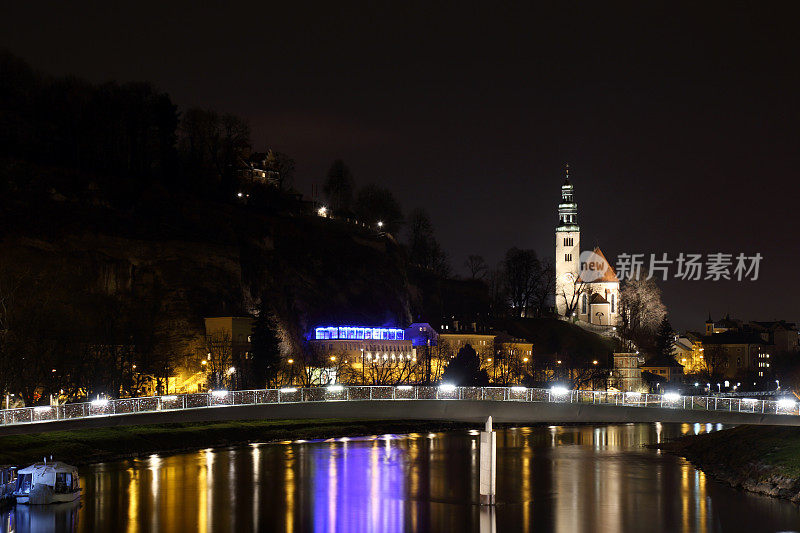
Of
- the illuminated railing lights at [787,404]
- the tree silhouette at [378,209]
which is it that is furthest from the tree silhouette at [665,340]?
the illuminated railing lights at [787,404]

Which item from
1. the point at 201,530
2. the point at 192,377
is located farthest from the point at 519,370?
the point at 201,530

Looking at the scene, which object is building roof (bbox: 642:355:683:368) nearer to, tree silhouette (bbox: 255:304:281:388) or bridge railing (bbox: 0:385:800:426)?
tree silhouette (bbox: 255:304:281:388)

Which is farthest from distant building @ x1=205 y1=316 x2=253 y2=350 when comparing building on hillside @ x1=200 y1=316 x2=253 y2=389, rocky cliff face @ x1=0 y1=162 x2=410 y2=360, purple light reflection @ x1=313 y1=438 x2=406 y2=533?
purple light reflection @ x1=313 y1=438 x2=406 y2=533

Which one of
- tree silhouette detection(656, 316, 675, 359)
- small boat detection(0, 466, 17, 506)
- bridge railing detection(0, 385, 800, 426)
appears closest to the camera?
small boat detection(0, 466, 17, 506)

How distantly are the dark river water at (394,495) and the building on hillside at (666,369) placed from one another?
345 feet

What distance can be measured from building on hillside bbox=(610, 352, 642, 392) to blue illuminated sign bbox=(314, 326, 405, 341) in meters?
40.3

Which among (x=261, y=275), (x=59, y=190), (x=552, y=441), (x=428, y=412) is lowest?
(x=552, y=441)

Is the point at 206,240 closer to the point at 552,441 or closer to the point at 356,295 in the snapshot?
the point at 356,295

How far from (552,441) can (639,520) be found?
140 feet

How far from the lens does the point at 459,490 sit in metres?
61.2

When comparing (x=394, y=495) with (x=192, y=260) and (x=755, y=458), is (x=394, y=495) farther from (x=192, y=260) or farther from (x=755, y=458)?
(x=192, y=260)

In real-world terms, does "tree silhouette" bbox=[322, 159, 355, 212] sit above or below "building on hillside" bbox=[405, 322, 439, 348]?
above

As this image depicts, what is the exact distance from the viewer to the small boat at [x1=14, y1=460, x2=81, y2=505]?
52562 millimetres

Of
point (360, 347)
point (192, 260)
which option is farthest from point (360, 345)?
point (192, 260)
